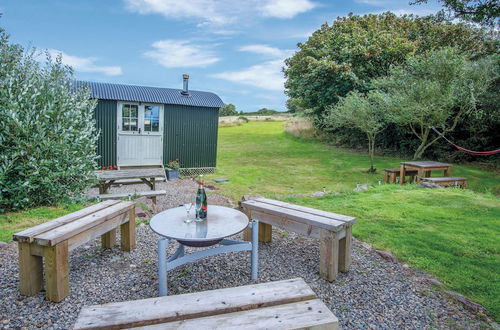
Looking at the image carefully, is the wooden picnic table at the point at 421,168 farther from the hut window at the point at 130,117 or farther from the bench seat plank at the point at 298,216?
the hut window at the point at 130,117

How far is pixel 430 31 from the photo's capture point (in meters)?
14.8

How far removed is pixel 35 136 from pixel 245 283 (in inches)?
143

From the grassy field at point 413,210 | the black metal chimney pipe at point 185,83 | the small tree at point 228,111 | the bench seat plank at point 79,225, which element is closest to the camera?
A: the bench seat plank at point 79,225

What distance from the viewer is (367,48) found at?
1388 cm

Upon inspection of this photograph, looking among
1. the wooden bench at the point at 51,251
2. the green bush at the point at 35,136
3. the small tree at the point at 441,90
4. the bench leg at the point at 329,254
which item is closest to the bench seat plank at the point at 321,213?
the bench leg at the point at 329,254

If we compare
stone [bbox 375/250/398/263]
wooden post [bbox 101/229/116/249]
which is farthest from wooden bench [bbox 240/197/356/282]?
wooden post [bbox 101/229/116/249]

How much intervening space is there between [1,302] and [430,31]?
711 inches

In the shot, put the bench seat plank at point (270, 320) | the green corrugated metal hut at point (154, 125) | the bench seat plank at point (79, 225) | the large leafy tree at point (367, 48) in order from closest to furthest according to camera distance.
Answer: the bench seat plank at point (270, 320) → the bench seat plank at point (79, 225) → the green corrugated metal hut at point (154, 125) → the large leafy tree at point (367, 48)

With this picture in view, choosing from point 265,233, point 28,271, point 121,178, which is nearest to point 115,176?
point 121,178

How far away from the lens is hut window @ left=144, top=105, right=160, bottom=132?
8898 mm

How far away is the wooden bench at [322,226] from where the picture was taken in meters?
2.64

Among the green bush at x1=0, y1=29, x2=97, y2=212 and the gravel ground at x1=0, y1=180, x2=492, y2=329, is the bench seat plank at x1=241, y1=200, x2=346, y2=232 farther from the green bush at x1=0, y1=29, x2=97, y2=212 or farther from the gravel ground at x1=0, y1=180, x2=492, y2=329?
the green bush at x1=0, y1=29, x2=97, y2=212

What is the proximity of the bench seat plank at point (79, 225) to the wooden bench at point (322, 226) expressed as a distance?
1262 millimetres

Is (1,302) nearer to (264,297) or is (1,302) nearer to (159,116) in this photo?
(264,297)
